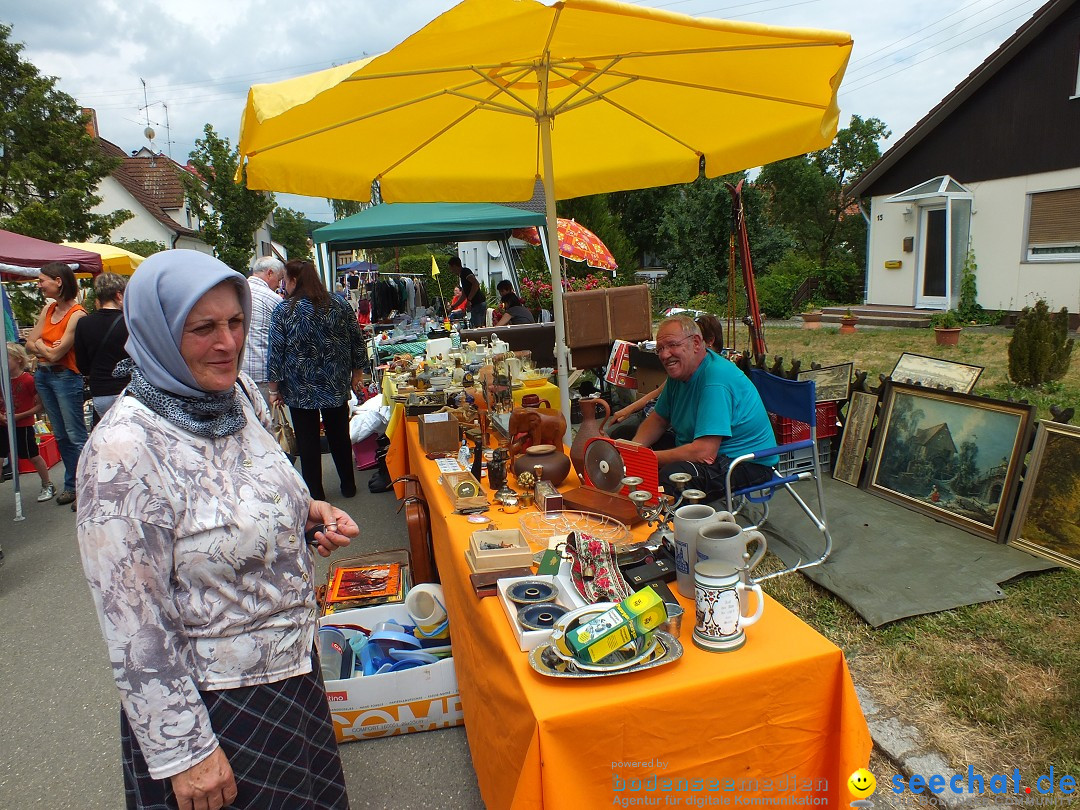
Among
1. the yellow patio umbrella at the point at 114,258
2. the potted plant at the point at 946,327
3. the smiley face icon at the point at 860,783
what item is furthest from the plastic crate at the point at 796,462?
the yellow patio umbrella at the point at 114,258

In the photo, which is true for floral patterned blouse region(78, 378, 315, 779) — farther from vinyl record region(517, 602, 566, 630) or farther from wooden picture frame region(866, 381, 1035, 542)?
wooden picture frame region(866, 381, 1035, 542)

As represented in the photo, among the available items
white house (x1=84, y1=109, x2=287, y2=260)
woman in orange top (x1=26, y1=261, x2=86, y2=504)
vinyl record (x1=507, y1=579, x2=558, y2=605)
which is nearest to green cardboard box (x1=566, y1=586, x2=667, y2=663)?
vinyl record (x1=507, y1=579, x2=558, y2=605)

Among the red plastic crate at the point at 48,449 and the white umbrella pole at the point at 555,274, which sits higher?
the white umbrella pole at the point at 555,274

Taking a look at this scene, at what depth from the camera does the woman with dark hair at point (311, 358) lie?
4.51 m

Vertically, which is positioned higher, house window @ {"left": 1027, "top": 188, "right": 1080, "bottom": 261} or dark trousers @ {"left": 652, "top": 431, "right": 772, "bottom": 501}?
house window @ {"left": 1027, "top": 188, "right": 1080, "bottom": 261}

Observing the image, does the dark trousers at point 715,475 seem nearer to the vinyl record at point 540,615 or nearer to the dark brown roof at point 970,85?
the vinyl record at point 540,615

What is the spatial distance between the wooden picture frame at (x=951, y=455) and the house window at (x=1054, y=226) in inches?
388

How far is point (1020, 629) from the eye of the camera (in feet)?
9.09

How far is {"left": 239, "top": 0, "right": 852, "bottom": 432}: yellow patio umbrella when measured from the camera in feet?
7.23

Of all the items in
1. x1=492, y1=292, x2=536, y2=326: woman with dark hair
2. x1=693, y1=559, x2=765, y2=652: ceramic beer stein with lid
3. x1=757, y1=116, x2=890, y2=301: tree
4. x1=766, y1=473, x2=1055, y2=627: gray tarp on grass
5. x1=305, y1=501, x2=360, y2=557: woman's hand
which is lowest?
x1=766, y1=473, x2=1055, y2=627: gray tarp on grass

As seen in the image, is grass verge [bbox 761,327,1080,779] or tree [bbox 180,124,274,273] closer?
grass verge [bbox 761,327,1080,779]

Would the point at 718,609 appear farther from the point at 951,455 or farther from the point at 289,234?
the point at 289,234

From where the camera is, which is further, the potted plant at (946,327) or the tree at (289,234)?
the tree at (289,234)

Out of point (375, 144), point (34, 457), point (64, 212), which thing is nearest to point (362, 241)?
point (34, 457)
